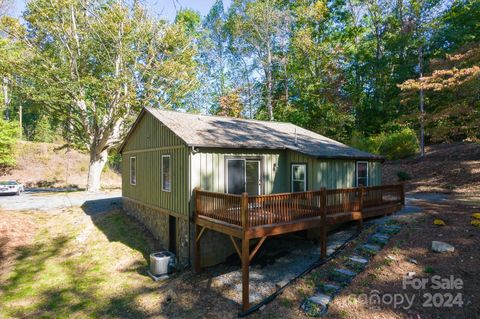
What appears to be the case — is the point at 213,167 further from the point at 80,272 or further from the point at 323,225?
the point at 80,272

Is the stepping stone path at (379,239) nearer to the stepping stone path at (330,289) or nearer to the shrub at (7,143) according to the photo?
the stepping stone path at (330,289)

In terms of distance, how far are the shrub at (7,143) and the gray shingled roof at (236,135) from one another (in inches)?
982

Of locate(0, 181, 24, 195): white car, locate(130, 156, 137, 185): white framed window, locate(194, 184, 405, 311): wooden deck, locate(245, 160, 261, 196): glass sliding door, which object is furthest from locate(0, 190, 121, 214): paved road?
locate(194, 184, 405, 311): wooden deck

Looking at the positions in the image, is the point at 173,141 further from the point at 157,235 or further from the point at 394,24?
the point at 394,24

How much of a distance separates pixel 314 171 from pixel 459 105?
33.1ft

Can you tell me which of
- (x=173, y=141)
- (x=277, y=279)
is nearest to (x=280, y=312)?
(x=277, y=279)

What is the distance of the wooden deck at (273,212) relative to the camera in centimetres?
→ 802

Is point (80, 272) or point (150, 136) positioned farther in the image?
point (150, 136)

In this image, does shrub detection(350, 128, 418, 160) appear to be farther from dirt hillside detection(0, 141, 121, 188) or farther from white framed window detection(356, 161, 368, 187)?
dirt hillside detection(0, 141, 121, 188)

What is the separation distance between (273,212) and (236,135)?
4.71m

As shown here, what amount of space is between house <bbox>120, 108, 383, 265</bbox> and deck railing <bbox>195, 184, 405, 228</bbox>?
1045 mm

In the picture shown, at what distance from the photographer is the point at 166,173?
12367 mm

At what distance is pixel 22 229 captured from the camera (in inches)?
535

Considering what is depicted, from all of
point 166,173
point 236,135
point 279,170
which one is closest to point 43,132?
point 166,173
